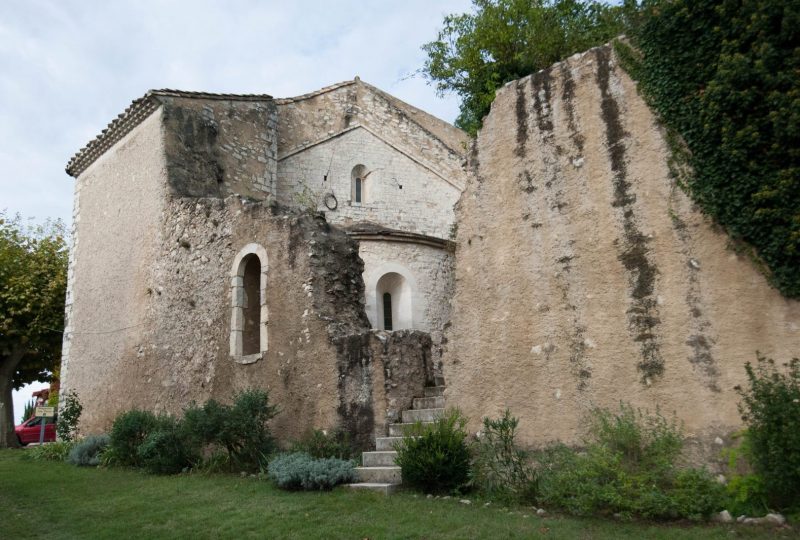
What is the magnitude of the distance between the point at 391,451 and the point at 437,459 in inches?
49.3

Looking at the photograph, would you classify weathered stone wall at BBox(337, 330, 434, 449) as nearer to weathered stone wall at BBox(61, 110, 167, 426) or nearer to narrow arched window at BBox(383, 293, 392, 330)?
→ narrow arched window at BBox(383, 293, 392, 330)

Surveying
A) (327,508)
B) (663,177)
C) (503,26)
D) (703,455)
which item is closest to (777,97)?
(663,177)

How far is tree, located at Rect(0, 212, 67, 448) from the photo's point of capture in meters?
18.9

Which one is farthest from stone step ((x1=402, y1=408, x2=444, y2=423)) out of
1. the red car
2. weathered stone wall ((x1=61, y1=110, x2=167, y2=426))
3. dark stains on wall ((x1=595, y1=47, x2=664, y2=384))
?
the red car

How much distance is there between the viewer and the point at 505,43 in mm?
13766

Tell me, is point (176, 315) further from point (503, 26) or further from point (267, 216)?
point (503, 26)

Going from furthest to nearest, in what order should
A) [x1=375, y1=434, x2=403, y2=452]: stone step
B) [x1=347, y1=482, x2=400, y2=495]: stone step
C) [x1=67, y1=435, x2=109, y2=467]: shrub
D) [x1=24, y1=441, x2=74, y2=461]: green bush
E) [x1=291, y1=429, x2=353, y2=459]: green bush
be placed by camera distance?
[x1=24, y1=441, x2=74, y2=461]: green bush, [x1=67, y1=435, x2=109, y2=467]: shrub, [x1=291, y1=429, x2=353, y2=459]: green bush, [x1=375, y1=434, x2=403, y2=452]: stone step, [x1=347, y1=482, x2=400, y2=495]: stone step

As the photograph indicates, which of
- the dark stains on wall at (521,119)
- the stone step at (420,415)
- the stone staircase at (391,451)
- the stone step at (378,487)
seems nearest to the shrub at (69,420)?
the stone staircase at (391,451)

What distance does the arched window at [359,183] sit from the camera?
58.9 feet

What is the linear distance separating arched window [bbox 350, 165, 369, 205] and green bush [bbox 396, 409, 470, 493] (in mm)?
11921

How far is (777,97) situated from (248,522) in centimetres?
634

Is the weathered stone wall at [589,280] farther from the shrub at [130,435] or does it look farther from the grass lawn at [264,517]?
the shrub at [130,435]

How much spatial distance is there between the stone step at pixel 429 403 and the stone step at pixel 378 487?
1.46 meters

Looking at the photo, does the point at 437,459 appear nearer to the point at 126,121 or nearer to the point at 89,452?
the point at 89,452
